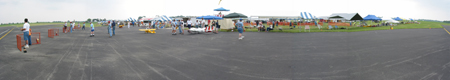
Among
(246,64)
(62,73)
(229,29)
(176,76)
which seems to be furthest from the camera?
(229,29)

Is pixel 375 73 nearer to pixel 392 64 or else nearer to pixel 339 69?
pixel 339 69

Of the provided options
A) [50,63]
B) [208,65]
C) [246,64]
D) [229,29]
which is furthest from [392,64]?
[229,29]

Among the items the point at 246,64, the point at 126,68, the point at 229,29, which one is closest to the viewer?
the point at 126,68

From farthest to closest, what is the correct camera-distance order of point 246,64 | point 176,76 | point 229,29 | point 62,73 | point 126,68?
1. point 229,29
2. point 246,64
3. point 126,68
4. point 62,73
5. point 176,76

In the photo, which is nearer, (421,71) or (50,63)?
(421,71)

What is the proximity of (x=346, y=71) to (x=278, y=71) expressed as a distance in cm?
162

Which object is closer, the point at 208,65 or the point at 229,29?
the point at 208,65

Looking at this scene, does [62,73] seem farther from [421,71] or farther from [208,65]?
[421,71]

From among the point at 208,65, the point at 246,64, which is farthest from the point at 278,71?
the point at 208,65

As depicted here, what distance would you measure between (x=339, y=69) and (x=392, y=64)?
6.13 feet

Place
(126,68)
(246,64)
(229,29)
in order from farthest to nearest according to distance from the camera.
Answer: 1. (229,29)
2. (246,64)
3. (126,68)

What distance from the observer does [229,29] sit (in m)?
28.8

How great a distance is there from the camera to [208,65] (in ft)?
23.7

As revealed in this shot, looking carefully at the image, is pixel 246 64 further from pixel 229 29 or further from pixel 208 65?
pixel 229 29
